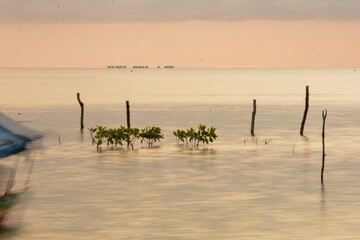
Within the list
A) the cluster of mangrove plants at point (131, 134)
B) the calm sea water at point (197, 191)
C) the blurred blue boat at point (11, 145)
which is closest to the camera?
the blurred blue boat at point (11, 145)

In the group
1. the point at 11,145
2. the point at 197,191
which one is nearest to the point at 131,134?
the point at 197,191

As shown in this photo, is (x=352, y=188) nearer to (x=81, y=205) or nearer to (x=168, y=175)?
(x=168, y=175)

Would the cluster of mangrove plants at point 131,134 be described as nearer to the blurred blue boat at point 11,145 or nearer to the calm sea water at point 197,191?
the calm sea water at point 197,191

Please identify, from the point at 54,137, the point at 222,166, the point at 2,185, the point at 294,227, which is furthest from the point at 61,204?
the point at 54,137

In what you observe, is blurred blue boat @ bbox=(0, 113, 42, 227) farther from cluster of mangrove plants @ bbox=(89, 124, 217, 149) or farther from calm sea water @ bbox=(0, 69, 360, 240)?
cluster of mangrove plants @ bbox=(89, 124, 217, 149)

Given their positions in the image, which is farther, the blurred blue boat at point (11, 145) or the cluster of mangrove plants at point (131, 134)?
the cluster of mangrove plants at point (131, 134)

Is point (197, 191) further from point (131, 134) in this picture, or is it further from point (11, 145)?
point (131, 134)

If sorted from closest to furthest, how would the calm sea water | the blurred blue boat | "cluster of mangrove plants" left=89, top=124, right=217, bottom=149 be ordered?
1. the blurred blue boat
2. the calm sea water
3. "cluster of mangrove plants" left=89, top=124, right=217, bottom=149

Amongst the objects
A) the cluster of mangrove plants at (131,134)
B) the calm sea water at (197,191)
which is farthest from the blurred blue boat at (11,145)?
the cluster of mangrove plants at (131,134)

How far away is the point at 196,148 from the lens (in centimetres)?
5194

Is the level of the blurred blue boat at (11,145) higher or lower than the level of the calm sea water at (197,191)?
higher

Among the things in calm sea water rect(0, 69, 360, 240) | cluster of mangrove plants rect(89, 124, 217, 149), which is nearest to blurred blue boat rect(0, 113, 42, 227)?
calm sea water rect(0, 69, 360, 240)

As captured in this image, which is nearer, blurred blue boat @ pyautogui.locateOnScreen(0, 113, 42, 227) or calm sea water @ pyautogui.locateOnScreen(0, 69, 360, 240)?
blurred blue boat @ pyautogui.locateOnScreen(0, 113, 42, 227)

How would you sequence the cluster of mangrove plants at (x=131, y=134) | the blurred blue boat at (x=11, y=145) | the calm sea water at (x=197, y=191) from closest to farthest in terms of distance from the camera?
1. the blurred blue boat at (x=11, y=145)
2. the calm sea water at (x=197, y=191)
3. the cluster of mangrove plants at (x=131, y=134)
